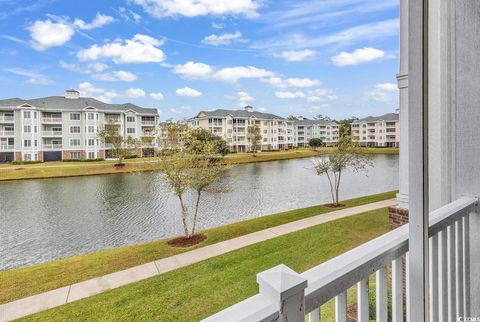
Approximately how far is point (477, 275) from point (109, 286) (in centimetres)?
237

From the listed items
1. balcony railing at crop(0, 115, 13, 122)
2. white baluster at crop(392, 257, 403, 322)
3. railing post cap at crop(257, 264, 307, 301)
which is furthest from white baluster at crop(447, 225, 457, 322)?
balcony railing at crop(0, 115, 13, 122)

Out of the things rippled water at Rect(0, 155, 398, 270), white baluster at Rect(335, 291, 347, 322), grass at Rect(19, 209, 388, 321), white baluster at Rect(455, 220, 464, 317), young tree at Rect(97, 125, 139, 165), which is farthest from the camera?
young tree at Rect(97, 125, 139, 165)

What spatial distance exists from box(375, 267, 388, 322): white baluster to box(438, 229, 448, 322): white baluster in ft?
1.12

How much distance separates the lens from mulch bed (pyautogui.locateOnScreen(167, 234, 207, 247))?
319 centimetres

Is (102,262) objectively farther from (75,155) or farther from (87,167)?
(75,155)

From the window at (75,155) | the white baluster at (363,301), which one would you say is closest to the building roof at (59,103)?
the window at (75,155)

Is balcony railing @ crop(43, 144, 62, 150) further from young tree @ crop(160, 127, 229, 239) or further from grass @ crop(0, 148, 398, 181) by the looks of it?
young tree @ crop(160, 127, 229, 239)

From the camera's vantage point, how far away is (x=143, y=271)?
220cm

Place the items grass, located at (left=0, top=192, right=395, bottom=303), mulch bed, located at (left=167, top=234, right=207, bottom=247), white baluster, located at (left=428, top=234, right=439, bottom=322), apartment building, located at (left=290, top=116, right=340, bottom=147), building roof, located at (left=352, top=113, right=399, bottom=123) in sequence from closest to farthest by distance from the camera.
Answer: white baluster, located at (left=428, top=234, right=439, bottom=322) → grass, located at (left=0, top=192, right=395, bottom=303) → building roof, located at (left=352, top=113, right=399, bottom=123) → apartment building, located at (left=290, top=116, right=340, bottom=147) → mulch bed, located at (left=167, top=234, right=207, bottom=247)

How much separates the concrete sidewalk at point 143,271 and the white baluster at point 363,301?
1.75 meters

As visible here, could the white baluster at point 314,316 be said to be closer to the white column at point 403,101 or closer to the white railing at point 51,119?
the white column at point 403,101

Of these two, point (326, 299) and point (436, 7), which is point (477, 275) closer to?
point (326, 299)

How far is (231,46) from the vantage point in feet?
6.23

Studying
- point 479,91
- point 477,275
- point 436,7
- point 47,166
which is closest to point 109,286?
point 47,166
